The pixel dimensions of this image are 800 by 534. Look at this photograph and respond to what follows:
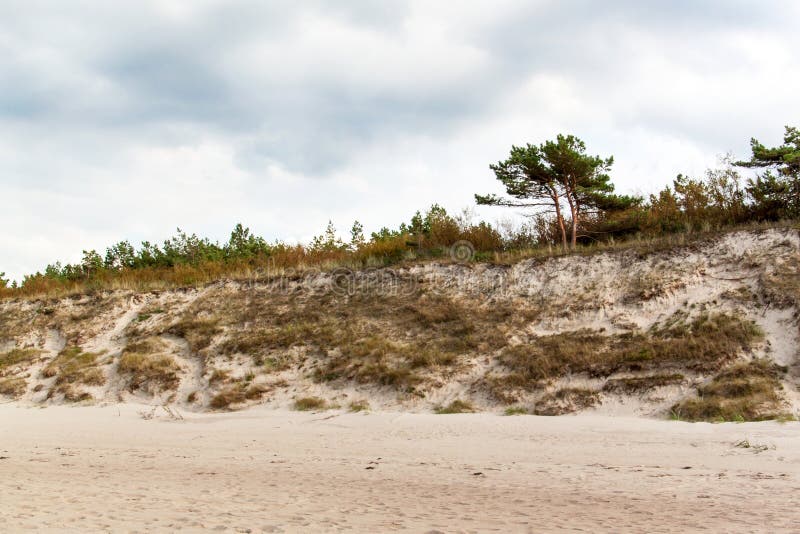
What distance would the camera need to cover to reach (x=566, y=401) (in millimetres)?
11102

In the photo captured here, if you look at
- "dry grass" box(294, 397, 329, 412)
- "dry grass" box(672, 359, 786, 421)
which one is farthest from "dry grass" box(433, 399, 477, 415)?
"dry grass" box(672, 359, 786, 421)

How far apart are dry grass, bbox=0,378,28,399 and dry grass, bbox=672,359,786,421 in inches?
700

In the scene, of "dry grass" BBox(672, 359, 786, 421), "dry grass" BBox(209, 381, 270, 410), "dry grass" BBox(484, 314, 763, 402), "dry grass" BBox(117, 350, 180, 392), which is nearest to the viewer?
"dry grass" BBox(672, 359, 786, 421)

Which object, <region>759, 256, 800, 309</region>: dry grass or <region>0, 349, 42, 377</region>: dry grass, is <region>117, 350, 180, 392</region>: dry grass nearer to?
<region>0, 349, 42, 377</region>: dry grass

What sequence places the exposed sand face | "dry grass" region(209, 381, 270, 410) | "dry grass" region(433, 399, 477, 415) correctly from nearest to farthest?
the exposed sand face, "dry grass" region(433, 399, 477, 415), "dry grass" region(209, 381, 270, 410)

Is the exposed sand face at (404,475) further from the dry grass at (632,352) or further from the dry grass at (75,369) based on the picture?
the dry grass at (75,369)

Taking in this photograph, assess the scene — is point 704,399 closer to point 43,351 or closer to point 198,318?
point 198,318

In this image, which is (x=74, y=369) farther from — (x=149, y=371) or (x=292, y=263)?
(x=292, y=263)

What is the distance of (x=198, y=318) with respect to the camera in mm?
18391

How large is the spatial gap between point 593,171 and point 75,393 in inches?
699

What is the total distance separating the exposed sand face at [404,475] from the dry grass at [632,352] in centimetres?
188

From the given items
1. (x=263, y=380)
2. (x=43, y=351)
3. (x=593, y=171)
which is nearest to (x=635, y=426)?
(x=263, y=380)

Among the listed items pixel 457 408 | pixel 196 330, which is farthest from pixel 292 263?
→ pixel 457 408

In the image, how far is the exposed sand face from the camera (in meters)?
4.17
